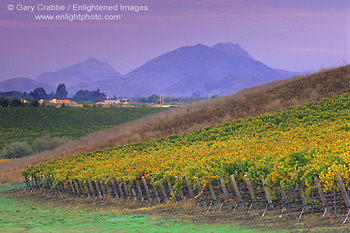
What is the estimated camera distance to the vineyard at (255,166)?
660 inches

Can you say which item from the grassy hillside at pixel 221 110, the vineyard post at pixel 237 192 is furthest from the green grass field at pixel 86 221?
the grassy hillside at pixel 221 110

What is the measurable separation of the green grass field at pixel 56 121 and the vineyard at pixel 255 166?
73.2 meters

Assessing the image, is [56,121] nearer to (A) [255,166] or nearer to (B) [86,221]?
(B) [86,221]

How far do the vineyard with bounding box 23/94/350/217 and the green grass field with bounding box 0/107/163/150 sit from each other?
73.2 m

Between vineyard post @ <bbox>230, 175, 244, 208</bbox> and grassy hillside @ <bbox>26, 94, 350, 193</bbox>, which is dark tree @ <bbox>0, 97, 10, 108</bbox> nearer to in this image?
grassy hillside @ <bbox>26, 94, 350, 193</bbox>

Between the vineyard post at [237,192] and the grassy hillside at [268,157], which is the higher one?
the grassy hillside at [268,157]

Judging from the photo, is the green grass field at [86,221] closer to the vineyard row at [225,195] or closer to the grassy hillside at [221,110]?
the vineyard row at [225,195]

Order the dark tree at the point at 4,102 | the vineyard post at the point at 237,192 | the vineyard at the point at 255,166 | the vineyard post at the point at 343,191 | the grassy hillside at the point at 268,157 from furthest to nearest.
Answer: the dark tree at the point at 4,102 < the vineyard post at the point at 237,192 < the grassy hillside at the point at 268,157 < the vineyard at the point at 255,166 < the vineyard post at the point at 343,191

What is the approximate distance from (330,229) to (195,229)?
494 cm

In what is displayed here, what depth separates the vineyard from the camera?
55.0 feet

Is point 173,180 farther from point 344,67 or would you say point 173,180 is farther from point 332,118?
point 344,67

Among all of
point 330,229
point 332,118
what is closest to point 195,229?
point 330,229

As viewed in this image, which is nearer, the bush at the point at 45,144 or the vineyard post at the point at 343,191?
the vineyard post at the point at 343,191

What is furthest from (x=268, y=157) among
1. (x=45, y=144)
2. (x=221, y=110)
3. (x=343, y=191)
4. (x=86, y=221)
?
(x=45, y=144)
